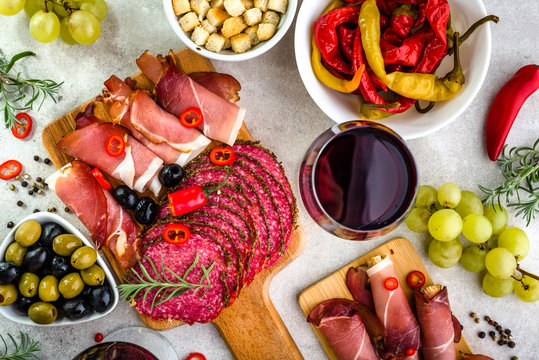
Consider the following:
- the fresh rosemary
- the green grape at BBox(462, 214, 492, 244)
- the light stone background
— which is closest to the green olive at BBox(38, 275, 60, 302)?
the light stone background

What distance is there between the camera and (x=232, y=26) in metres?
1.35

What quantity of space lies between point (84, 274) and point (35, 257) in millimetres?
142

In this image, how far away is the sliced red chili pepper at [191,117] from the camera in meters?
1.42

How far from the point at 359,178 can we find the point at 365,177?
2 cm

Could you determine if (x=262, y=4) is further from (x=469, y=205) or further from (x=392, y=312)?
(x=392, y=312)

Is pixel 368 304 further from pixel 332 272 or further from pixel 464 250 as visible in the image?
pixel 464 250

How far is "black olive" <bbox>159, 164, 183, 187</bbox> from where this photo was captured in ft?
4.57

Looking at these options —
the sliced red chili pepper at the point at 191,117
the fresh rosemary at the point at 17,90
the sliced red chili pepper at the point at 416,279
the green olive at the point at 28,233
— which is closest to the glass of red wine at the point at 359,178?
the sliced red chili pepper at the point at 191,117

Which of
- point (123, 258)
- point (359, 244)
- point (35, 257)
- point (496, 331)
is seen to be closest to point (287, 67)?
point (359, 244)

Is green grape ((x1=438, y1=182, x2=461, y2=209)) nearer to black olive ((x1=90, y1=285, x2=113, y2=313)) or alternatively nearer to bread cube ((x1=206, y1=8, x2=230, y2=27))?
bread cube ((x1=206, y1=8, x2=230, y2=27))

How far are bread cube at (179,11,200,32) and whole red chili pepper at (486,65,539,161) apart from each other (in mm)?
1017

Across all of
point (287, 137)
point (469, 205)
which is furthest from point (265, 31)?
point (469, 205)

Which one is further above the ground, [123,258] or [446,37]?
[446,37]

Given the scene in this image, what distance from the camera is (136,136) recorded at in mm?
1444
